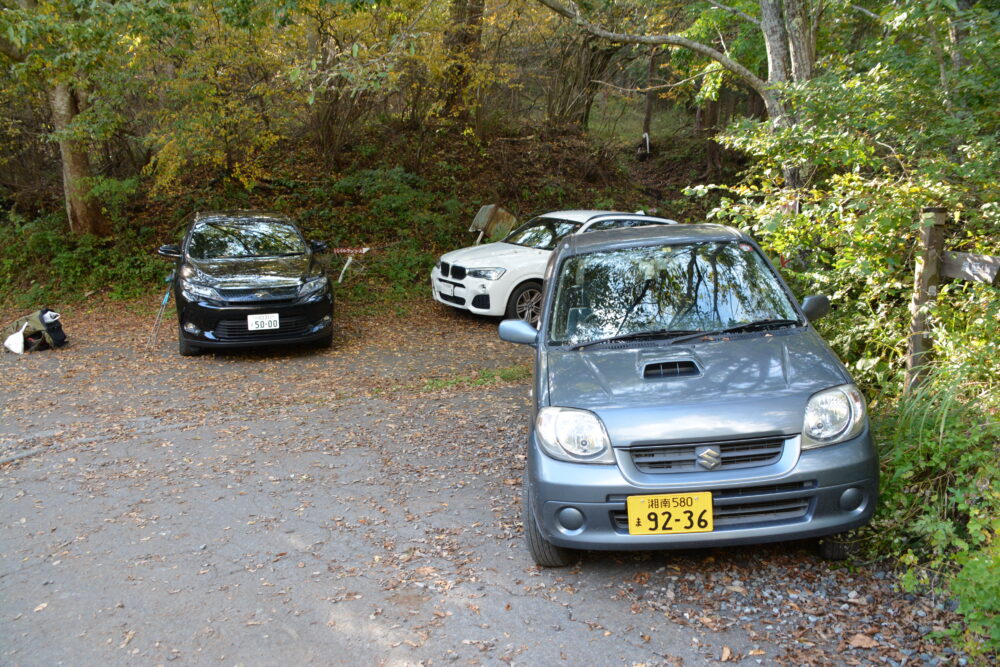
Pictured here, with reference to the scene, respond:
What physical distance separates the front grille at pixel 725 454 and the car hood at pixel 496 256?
7.46m

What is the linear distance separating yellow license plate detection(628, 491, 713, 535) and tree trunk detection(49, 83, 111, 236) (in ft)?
39.7

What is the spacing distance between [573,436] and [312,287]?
6.40 meters

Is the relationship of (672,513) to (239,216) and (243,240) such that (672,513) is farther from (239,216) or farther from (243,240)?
(239,216)

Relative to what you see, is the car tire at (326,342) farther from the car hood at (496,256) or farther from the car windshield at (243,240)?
the car hood at (496,256)

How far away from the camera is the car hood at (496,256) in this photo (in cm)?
1095

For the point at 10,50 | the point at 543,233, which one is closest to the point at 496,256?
the point at 543,233

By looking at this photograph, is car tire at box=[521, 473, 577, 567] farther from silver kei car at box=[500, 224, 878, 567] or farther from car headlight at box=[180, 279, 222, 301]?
car headlight at box=[180, 279, 222, 301]

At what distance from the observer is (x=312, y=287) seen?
9.41m

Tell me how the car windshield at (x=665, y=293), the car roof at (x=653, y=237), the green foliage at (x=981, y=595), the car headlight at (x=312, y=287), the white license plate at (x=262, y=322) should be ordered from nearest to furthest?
the green foliage at (x=981, y=595), the car windshield at (x=665, y=293), the car roof at (x=653, y=237), the white license plate at (x=262, y=322), the car headlight at (x=312, y=287)

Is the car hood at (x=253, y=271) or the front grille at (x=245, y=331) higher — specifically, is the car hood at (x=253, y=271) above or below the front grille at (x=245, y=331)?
above

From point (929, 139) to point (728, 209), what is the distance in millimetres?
1538

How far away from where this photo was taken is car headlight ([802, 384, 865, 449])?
354 cm

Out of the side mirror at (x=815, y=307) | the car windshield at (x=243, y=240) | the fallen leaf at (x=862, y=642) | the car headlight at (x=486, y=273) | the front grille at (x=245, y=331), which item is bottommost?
the front grille at (x=245, y=331)

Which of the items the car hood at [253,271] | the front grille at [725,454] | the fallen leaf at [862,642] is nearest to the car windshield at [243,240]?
the car hood at [253,271]
